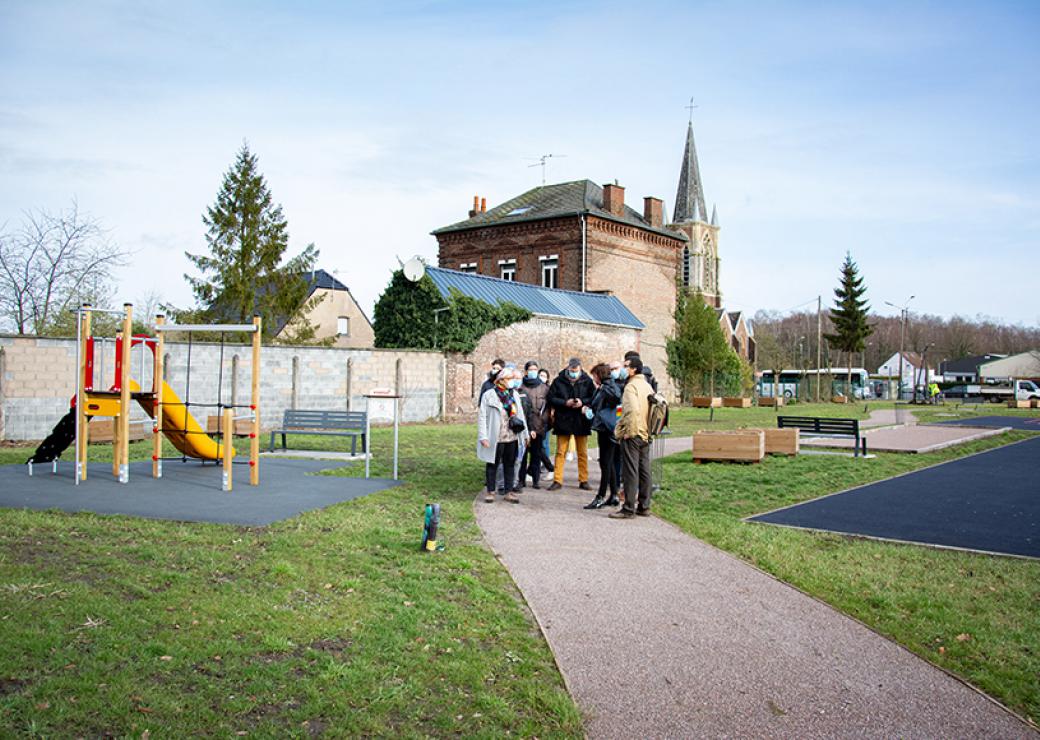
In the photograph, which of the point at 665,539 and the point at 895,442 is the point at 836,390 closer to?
the point at 895,442

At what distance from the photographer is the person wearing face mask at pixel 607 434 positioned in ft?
37.9

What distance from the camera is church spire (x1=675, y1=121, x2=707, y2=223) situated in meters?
72.2

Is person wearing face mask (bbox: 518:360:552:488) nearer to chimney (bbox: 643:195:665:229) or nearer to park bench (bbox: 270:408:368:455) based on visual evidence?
park bench (bbox: 270:408:368:455)

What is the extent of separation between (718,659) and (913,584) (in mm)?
2917

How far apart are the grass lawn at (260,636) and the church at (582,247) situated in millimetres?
39570

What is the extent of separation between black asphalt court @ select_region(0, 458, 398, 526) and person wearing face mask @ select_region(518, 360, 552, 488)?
2.19 meters

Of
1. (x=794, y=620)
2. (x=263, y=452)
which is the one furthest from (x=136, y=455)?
(x=794, y=620)

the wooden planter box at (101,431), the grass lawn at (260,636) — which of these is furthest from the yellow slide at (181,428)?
the wooden planter box at (101,431)

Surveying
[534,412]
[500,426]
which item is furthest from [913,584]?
[534,412]


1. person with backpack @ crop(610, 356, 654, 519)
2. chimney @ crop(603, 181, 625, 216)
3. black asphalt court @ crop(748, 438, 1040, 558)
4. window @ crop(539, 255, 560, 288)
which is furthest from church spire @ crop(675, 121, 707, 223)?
person with backpack @ crop(610, 356, 654, 519)

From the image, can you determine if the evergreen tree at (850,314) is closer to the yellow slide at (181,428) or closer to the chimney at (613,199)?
the chimney at (613,199)

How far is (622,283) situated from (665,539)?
1607 inches

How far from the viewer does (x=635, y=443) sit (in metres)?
10.6

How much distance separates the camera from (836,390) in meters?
73.1
